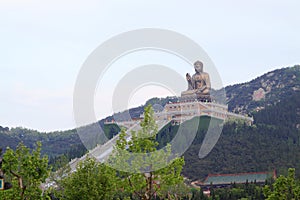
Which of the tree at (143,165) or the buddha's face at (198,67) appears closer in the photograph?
the tree at (143,165)

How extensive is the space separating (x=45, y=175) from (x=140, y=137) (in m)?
3.39

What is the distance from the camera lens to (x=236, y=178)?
4953 centimetres

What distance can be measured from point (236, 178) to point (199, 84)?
23425mm

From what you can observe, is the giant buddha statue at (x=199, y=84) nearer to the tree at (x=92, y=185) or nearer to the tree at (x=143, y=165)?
the tree at (x=92, y=185)

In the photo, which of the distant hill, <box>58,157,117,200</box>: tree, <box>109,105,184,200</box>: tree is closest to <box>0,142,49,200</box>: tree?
<box>109,105,184,200</box>: tree

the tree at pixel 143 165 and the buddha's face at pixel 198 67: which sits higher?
the buddha's face at pixel 198 67

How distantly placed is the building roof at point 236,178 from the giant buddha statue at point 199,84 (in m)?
19.7

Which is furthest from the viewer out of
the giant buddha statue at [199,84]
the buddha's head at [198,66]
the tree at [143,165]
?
the buddha's head at [198,66]

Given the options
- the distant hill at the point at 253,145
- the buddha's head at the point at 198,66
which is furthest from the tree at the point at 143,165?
the buddha's head at the point at 198,66

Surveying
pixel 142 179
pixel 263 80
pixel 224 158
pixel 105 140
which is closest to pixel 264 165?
pixel 224 158

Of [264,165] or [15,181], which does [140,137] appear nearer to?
[15,181]

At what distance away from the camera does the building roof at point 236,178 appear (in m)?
48.0

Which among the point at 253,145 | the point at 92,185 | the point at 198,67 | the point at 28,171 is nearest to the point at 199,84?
the point at 198,67

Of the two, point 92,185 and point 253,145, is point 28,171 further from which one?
point 253,145
